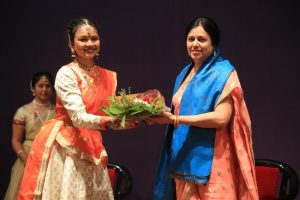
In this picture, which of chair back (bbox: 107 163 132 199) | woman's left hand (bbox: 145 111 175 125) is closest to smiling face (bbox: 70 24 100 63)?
woman's left hand (bbox: 145 111 175 125)

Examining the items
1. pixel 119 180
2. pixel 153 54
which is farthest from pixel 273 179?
pixel 153 54

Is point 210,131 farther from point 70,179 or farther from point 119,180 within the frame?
point 119,180

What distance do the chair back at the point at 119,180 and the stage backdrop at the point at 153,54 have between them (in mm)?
623

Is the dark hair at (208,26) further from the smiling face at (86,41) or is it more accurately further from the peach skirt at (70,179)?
the peach skirt at (70,179)

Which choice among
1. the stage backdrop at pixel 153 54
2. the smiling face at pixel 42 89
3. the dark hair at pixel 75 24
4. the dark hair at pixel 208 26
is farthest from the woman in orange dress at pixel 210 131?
the smiling face at pixel 42 89

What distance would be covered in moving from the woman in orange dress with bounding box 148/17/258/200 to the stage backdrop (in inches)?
54.7

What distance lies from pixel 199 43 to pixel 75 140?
77 centimetres

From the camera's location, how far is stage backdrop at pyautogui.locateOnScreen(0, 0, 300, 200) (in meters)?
3.70

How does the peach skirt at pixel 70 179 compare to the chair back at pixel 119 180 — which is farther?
the chair back at pixel 119 180

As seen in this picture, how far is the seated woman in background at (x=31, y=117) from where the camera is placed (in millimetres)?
3742

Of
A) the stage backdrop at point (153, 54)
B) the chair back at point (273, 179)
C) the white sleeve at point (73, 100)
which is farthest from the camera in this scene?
the stage backdrop at point (153, 54)

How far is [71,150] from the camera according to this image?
2.41 meters

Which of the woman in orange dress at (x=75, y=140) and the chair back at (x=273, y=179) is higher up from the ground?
the woman in orange dress at (x=75, y=140)

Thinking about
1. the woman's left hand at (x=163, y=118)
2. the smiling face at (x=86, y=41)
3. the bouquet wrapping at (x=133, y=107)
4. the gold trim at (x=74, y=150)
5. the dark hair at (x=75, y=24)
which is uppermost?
the dark hair at (x=75, y=24)
